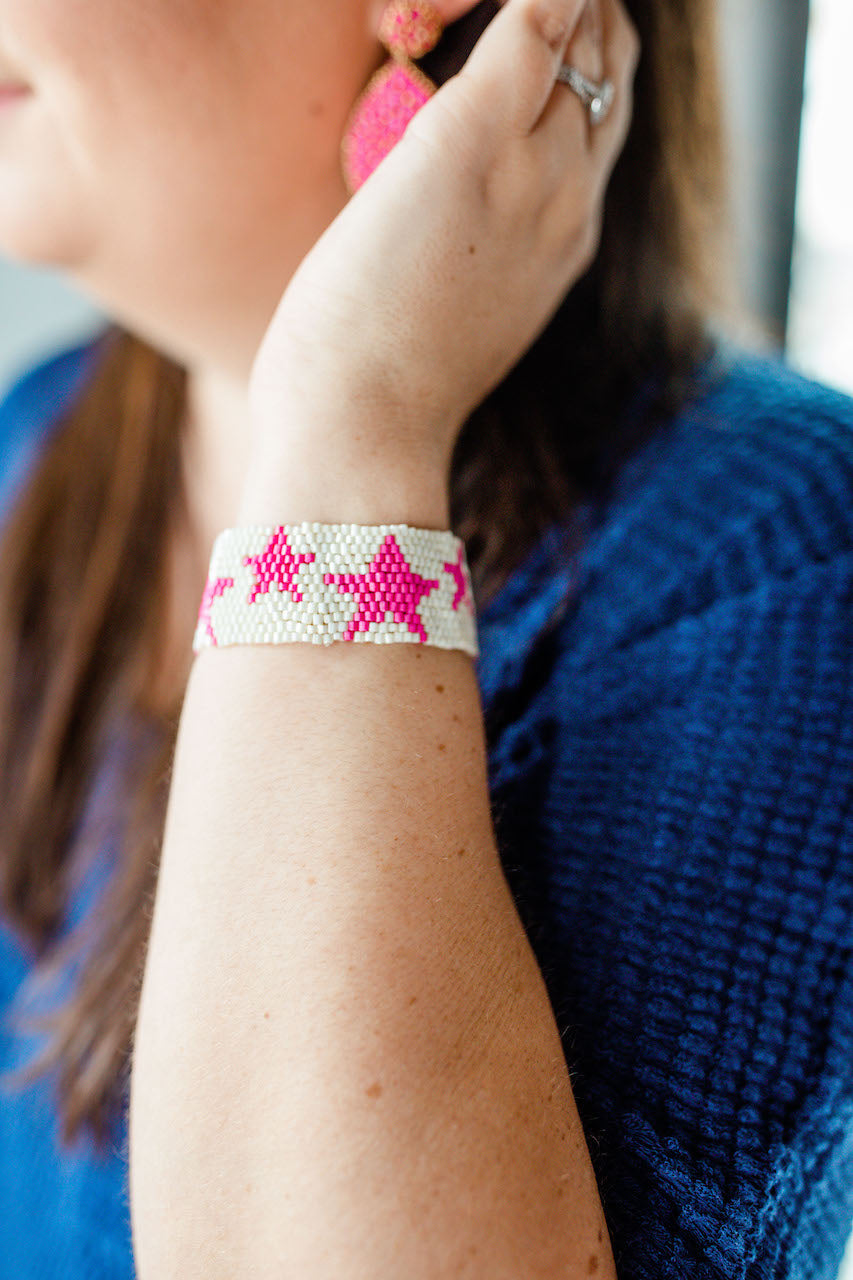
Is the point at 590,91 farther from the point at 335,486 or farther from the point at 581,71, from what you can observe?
the point at 335,486

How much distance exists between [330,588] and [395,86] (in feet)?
1.26

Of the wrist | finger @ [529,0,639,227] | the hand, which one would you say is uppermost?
finger @ [529,0,639,227]

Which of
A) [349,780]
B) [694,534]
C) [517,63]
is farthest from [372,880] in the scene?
[517,63]

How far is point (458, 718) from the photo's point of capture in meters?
0.56

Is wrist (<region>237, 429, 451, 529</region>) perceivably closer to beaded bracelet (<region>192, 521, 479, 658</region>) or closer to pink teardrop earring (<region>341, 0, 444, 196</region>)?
beaded bracelet (<region>192, 521, 479, 658</region>)

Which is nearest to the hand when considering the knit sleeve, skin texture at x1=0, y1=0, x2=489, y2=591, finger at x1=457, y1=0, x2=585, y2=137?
finger at x1=457, y1=0, x2=585, y2=137

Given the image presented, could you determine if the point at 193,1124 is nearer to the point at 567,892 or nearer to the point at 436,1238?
the point at 436,1238

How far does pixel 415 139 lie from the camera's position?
0.61 meters

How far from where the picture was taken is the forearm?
442 millimetres

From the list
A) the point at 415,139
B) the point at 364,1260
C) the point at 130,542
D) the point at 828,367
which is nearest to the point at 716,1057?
the point at 364,1260

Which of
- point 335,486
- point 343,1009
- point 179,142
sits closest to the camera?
point 343,1009

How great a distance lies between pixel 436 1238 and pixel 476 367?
0.49 m

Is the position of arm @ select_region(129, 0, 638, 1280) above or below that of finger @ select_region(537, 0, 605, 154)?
below

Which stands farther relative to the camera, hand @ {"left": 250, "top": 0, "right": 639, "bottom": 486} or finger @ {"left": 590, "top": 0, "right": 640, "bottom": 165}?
finger @ {"left": 590, "top": 0, "right": 640, "bottom": 165}
